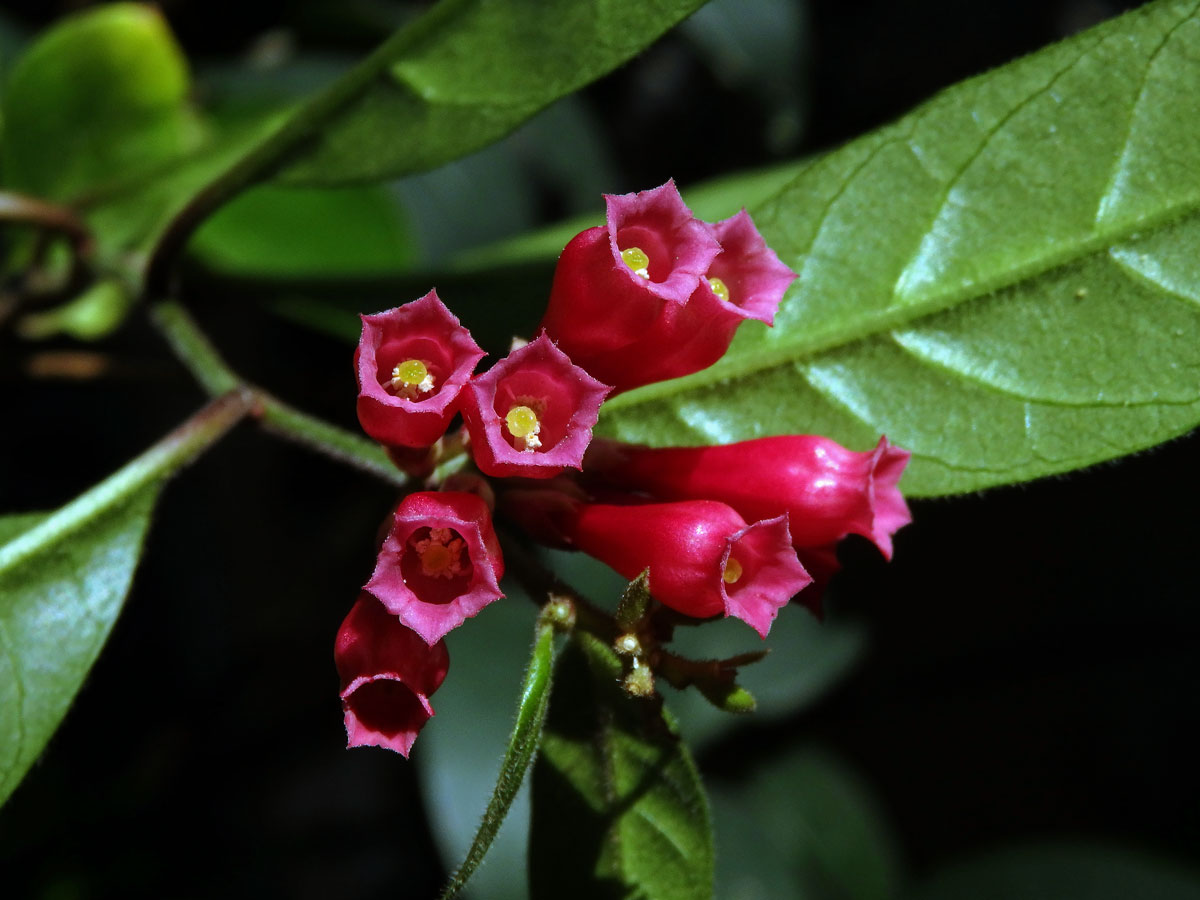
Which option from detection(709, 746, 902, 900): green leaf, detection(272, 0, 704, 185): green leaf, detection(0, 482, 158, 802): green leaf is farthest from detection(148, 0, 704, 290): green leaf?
detection(709, 746, 902, 900): green leaf

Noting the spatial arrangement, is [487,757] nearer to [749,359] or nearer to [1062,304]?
[749,359]

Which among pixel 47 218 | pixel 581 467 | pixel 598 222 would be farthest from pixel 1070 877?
pixel 47 218

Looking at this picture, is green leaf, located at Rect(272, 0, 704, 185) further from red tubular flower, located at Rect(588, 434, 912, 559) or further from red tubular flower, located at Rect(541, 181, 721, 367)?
red tubular flower, located at Rect(588, 434, 912, 559)

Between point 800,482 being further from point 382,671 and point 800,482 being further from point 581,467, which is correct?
point 382,671

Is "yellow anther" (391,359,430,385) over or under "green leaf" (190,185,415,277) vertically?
over

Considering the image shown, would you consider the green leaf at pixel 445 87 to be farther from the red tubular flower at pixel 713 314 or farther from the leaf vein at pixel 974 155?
the leaf vein at pixel 974 155

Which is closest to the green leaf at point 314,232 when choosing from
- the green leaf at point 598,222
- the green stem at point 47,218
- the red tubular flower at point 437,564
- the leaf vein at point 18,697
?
the green stem at point 47,218
